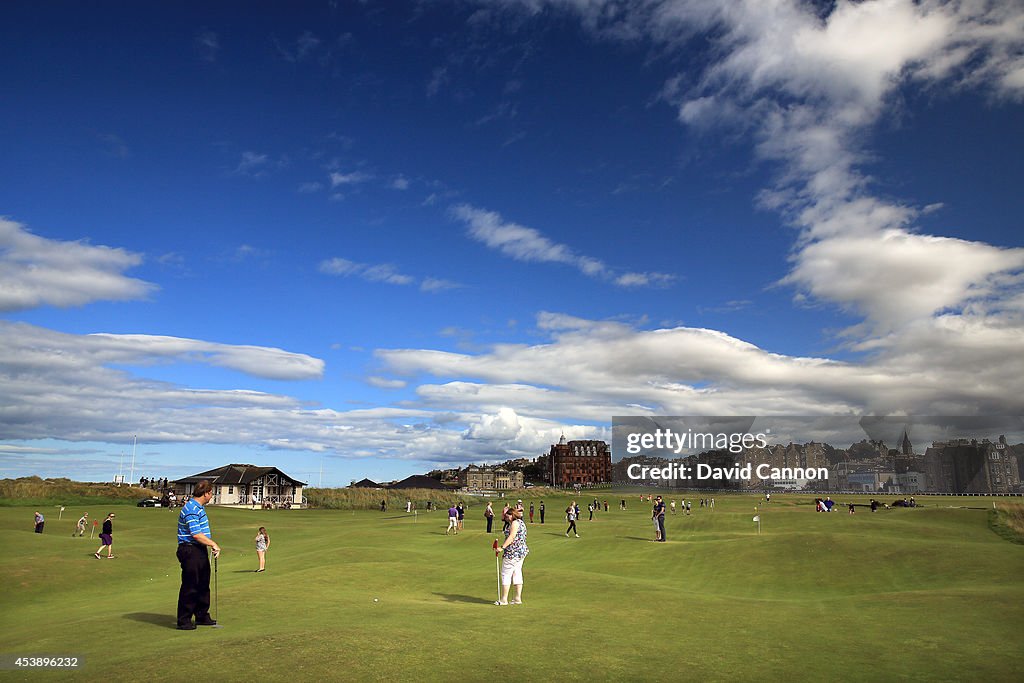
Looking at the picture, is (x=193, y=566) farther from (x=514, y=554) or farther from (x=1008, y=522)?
(x=1008, y=522)

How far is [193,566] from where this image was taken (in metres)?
12.2

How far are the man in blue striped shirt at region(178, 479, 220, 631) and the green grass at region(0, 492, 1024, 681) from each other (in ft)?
1.73

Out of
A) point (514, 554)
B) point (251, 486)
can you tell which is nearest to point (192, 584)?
point (514, 554)

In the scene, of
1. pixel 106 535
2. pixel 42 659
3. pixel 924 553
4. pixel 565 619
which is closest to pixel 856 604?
pixel 565 619

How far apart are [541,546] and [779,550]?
1450 centimetres

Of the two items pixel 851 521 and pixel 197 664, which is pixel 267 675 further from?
pixel 851 521

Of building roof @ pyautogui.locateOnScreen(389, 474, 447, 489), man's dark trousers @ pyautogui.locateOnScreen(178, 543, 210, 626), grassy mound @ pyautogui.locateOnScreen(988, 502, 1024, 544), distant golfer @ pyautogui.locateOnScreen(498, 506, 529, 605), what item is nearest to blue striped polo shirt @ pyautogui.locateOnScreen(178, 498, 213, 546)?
man's dark trousers @ pyautogui.locateOnScreen(178, 543, 210, 626)

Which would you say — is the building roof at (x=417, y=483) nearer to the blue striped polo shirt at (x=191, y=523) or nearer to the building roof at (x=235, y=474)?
the building roof at (x=235, y=474)

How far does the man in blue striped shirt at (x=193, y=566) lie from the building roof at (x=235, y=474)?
109312 millimetres

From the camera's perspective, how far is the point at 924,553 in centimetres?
3148

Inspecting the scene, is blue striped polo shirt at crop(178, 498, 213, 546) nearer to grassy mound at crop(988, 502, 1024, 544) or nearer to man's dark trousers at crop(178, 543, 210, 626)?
man's dark trousers at crop(178, 543, 210, 626)

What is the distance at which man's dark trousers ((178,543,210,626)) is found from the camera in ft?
39.9

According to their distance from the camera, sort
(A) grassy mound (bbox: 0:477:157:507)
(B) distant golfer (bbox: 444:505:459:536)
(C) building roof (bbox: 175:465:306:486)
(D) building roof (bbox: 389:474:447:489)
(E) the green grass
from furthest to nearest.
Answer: (D) building roof (bbox: 389:474:447:489) → (C) building roof (bbox: 175:465:306:486) → (A) grassy mound (bbox: 0:477:157:507) → (B) distant golfer (bbox: 444:505:459:536) → (E) the green grass

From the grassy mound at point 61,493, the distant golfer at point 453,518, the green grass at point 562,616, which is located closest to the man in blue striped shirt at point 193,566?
the green grass at point 562,616
